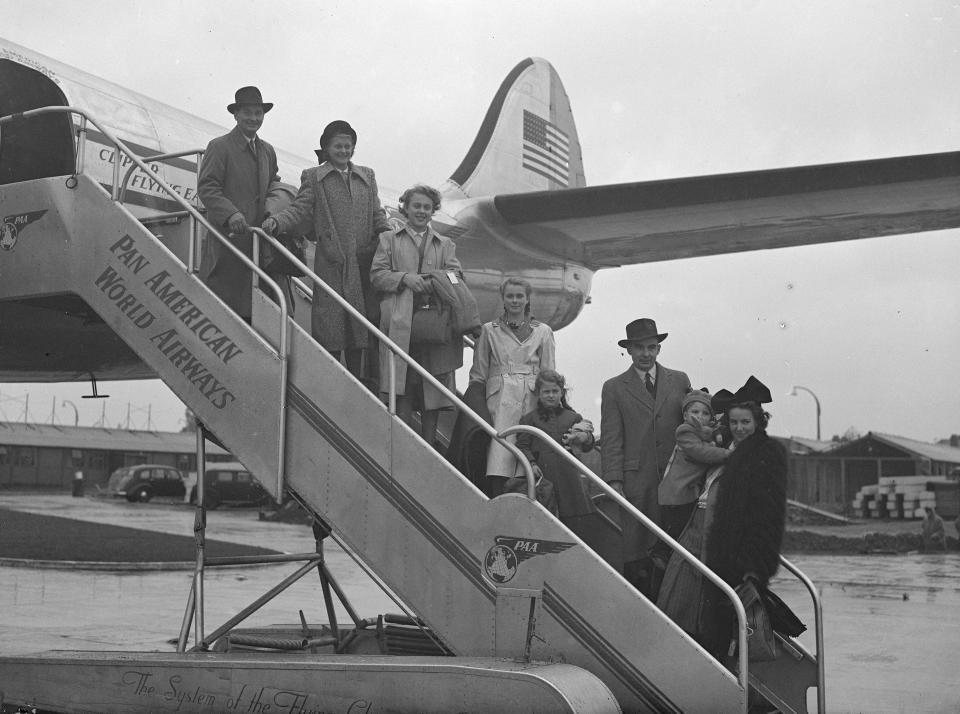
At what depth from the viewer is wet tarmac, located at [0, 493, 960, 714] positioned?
9922 mm

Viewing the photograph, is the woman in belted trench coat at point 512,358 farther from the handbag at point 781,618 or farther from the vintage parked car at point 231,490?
the vintage parked car at point 231,490

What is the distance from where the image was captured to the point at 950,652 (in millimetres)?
11594

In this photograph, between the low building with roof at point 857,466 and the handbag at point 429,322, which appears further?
the low building with roof at point 857,466

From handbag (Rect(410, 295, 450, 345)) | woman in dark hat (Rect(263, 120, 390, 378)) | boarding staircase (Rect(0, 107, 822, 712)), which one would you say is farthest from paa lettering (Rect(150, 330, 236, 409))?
handbag (Rect(410, 295, 450, 345))

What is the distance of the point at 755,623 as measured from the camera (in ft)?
19.3

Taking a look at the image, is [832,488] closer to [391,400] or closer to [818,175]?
[818,175]

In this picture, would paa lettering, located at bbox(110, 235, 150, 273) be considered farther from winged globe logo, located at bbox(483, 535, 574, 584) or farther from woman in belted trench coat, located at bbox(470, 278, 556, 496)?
winged globe logo, located at bbox(483, 535, 574, 584)

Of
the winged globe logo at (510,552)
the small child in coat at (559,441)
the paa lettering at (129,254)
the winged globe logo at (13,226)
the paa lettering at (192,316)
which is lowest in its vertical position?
the winged globe logo at (510,552)

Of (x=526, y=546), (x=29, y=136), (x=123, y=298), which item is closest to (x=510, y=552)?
(x=526, y=546)

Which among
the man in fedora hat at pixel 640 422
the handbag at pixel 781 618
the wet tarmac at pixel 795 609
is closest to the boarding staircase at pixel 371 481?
the handbag at pixel 781 618

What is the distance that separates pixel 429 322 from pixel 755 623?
8.68 feet

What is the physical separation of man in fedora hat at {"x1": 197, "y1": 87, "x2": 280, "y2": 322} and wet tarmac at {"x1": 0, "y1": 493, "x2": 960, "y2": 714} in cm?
502

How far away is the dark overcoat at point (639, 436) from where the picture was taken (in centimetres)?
682

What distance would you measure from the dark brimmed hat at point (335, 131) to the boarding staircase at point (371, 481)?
3.40ft
